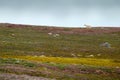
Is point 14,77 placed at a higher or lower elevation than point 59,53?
higher

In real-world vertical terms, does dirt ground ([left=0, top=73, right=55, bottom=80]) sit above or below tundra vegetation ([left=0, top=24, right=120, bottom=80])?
above

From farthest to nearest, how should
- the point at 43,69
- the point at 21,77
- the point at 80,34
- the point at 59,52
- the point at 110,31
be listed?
the point at 110,31
the point at 80,34
the point at 59,52
the point at 43,69
the point at 21,77

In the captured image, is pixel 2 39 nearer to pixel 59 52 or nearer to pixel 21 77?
pixel 59 52

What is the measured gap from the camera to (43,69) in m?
49.2

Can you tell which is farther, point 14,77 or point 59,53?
point 59,53

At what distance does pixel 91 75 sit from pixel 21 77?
10704 mm

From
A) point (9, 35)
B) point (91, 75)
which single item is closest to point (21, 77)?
point (91, 75)

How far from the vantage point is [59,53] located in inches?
3369

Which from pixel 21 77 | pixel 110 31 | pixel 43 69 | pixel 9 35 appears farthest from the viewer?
pixel 110 31

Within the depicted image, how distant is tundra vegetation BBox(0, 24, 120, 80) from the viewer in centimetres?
4799

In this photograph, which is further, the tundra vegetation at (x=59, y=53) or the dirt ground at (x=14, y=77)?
the tundra vegetation at (x=59, y=53)

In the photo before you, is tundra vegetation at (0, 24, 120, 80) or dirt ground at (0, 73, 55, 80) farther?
tundra vegetation at (0, 24, 120, 80)

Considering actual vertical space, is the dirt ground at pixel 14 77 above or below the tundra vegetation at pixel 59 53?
above

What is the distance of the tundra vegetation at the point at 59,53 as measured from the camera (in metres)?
48.0
